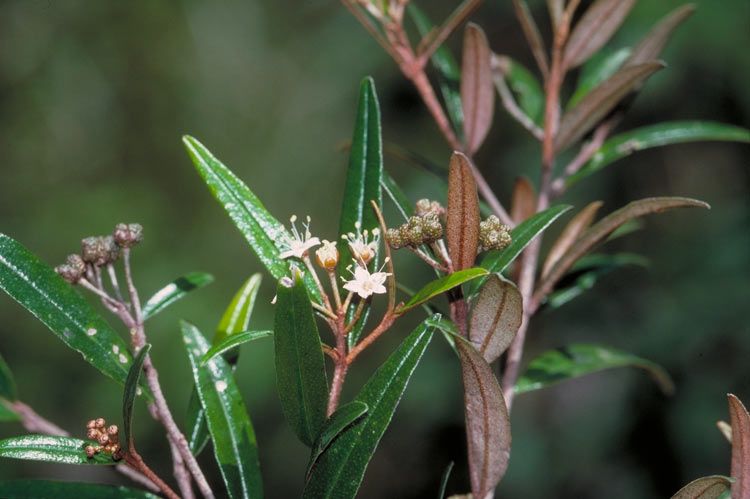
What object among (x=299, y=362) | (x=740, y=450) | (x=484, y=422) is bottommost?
(x=740, y=450)

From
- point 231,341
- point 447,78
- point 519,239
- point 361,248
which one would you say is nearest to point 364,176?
point 361,248

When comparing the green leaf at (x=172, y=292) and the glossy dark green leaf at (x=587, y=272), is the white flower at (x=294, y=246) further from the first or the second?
the glossy dark green leaf at (x=587, y=272)

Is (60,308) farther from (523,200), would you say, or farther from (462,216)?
(523,200)

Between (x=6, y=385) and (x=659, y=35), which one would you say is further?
(x=659, y=35)

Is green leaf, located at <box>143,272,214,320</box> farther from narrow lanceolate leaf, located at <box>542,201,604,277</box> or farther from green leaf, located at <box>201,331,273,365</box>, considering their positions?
narrow lanceolate leaf, located at <box>542,201,604,277</box>

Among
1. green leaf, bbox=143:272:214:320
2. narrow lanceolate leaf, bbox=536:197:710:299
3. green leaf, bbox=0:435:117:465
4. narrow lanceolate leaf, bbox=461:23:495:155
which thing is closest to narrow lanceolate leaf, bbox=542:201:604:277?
narrow lanceolate leaf, bbox=536:197:710:299

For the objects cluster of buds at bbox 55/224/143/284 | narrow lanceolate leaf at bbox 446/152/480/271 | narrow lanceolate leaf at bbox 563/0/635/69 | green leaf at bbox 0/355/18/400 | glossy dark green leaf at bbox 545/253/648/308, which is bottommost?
glossy dark green leaf at bbox 545/253/648/308

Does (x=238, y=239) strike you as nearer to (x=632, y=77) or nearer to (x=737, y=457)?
(x=632, y=77)
